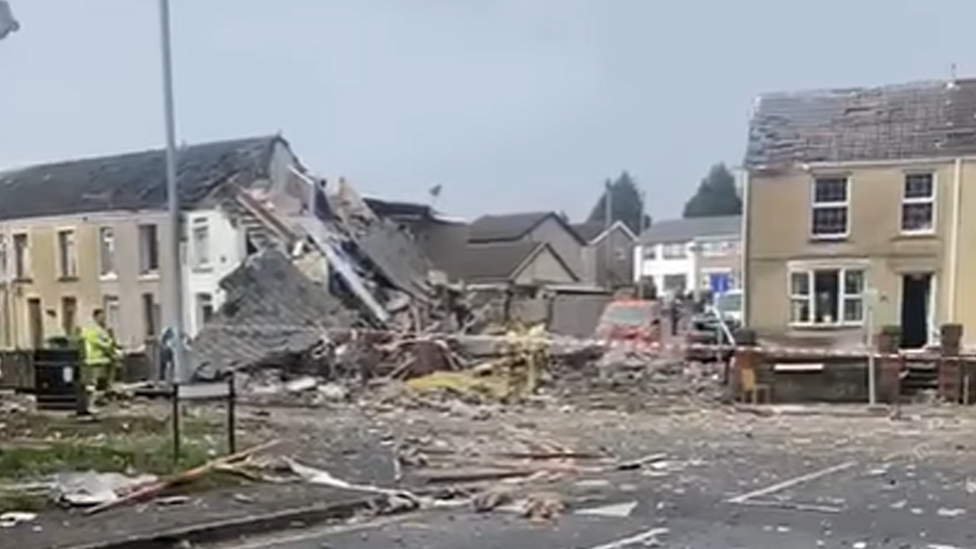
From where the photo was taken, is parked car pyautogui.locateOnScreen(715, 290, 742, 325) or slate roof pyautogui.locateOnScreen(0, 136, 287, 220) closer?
slate roof pyautogui.locateOnScreen(0, 136, 287, 220)

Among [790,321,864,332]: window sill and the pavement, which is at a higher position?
the pavement

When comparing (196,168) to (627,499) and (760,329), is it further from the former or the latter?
(627,499)

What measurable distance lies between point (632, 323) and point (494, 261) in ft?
75.9

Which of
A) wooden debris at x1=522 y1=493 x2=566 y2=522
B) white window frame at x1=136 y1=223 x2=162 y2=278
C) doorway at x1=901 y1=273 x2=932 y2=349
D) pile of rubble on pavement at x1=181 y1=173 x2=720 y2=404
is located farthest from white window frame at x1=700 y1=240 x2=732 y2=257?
wooden debris at x1=522 y1=493 x2=566 y2=522

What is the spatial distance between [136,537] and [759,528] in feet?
16.3

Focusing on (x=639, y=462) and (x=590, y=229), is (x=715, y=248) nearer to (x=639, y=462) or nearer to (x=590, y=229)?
(x=590, y=229)

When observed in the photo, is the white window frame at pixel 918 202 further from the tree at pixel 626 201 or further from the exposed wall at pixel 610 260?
the tree at pixel 626 201

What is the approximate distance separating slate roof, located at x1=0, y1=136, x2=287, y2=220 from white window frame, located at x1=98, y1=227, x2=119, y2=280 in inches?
32.3

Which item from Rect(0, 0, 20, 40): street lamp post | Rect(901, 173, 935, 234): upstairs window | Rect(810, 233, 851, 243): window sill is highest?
Rect(0, 0, 20, 40): street lamp post

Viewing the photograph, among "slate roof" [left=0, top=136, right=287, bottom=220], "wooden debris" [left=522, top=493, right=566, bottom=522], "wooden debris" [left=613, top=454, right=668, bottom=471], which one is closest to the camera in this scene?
"wooden debris" [left=522, top=493, right=566, bottom=522]

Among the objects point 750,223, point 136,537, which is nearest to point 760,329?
point 750,223

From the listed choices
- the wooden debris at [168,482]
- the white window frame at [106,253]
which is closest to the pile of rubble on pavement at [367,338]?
the white window frame at [106,253]

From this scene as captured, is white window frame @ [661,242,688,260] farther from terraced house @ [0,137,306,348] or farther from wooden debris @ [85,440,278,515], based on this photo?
wooden debris @ [85,440,278,515]

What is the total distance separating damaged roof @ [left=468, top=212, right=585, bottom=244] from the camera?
233ft
